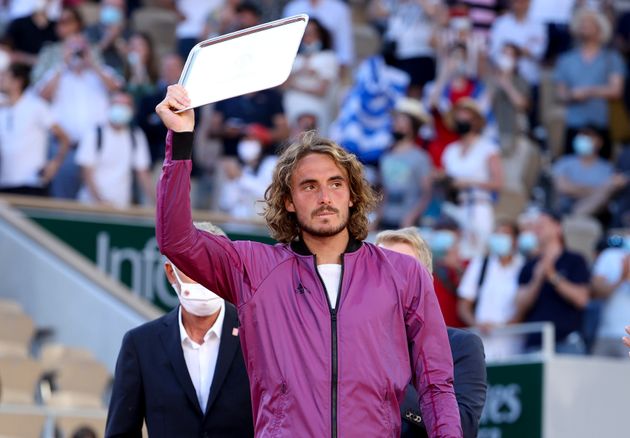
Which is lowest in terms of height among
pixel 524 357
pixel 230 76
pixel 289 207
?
pixel 524 357

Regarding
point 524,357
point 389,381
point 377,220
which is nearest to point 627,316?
point 524,357

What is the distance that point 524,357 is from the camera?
1312 centimetres

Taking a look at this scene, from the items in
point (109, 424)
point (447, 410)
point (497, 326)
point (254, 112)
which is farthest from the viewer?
point (254, 112)

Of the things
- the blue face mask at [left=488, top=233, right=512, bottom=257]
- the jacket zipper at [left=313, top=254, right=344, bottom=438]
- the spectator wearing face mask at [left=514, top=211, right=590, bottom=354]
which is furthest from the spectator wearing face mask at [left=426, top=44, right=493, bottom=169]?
the jacket zipper at [left=313, top=254, right=344, bottom=438]

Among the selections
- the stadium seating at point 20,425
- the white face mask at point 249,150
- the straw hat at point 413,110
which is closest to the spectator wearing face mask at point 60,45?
the white face mask at point 249,150

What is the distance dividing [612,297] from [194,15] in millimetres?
6090

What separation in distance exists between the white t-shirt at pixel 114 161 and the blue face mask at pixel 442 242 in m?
2.43

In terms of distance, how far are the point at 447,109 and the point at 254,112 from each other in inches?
66.9

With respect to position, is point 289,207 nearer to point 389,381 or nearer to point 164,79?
point 389,381

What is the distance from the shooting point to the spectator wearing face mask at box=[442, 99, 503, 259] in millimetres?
14562

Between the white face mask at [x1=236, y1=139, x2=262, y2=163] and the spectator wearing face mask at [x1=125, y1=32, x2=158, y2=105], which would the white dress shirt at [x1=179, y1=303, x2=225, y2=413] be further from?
the spectator wearing face mask at [x1=125, y1=32, x2=158, y2=105]

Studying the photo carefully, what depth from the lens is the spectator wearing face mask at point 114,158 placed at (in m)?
14.1

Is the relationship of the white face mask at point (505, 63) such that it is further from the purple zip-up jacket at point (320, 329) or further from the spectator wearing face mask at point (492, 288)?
the purple zip-up jacket at point (320, 329)

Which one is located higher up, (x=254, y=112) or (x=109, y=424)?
(x=254, y=112)
